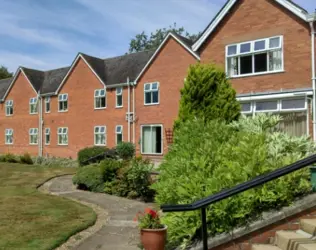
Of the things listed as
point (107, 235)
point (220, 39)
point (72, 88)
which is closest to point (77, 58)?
point (72, 88)

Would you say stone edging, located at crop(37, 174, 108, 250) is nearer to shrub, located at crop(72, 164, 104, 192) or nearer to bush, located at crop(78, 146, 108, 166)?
shrub, located at crop(72, 164, 104, 192)

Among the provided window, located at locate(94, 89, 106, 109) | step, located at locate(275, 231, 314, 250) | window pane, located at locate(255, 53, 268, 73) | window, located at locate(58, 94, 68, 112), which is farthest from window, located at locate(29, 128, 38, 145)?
step, located at locate(275, 231, 314, 250)

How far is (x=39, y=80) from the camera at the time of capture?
3569 cm

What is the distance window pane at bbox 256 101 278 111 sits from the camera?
59.0 ft

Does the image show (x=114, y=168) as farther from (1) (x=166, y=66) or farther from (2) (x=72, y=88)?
(2) (x=72, y=88)

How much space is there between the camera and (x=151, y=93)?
24672 millimetres

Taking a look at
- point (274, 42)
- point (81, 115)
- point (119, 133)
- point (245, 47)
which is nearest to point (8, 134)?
point (81, 115)

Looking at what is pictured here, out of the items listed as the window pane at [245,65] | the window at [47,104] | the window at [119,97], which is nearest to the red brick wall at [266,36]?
the window pane at [245,65]

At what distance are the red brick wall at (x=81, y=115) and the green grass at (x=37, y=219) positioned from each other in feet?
43.6

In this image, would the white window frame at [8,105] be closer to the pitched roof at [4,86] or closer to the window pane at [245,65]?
the pitched roof at [4,86]

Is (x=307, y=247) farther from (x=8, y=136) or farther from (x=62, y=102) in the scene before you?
(x=8, y=136)

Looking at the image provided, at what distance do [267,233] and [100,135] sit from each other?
2340cm

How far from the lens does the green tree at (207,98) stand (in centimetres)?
1061

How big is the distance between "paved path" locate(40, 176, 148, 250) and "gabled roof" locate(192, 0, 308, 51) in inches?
420
